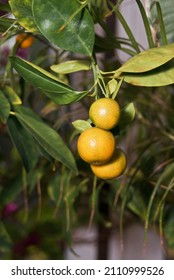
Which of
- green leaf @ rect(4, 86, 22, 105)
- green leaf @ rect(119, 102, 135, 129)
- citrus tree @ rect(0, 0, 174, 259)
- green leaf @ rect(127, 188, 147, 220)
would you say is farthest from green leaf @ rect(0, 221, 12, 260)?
green leaf @ rect(119, 102, 135, 129)

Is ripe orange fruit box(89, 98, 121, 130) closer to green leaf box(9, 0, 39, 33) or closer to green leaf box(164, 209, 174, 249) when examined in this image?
green leaf box(9, 0, 39, 33)

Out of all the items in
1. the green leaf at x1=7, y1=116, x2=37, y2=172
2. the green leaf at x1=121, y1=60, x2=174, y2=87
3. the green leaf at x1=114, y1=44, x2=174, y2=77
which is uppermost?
the green leaf at x1=114, y1=44, x2=174, y2=77

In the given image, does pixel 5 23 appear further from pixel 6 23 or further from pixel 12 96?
pixel 12 96

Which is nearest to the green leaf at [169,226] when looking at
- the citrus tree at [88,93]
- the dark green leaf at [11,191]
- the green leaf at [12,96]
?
the citrus tree at [88,93]

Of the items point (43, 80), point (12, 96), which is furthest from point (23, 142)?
point (43, 80)

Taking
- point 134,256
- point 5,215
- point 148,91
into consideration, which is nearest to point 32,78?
point 148,91

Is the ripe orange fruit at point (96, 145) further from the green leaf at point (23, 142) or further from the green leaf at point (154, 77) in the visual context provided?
the green leaf at point (23, 142)
